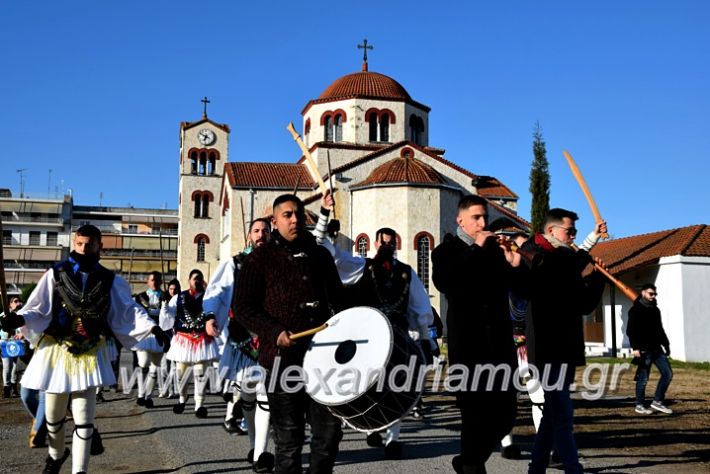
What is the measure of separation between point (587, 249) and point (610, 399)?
8466mm

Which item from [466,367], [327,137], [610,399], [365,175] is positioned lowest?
[610,399]

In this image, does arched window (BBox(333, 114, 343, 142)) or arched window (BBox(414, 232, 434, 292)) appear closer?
arched window (BBox(414, 232, 434, 292))

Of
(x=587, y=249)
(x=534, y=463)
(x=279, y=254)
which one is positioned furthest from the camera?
(x=587, y=249)

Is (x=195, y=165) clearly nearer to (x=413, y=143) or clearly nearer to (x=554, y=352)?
(x=413, y=143)

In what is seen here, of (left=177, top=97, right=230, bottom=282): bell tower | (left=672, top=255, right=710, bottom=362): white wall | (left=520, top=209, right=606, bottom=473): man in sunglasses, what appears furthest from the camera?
(left=177, top=97, right=230, bottom=282): bell tower

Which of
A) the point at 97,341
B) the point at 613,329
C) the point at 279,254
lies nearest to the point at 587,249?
the point at 279,254

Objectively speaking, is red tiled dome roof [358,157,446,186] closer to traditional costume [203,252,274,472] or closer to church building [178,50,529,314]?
church building [178,50,529,314]

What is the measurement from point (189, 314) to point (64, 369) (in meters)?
4.89

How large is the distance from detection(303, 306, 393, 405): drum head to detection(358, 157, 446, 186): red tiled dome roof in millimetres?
34689

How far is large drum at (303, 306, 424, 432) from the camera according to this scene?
4660mm

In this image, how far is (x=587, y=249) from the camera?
6008mm

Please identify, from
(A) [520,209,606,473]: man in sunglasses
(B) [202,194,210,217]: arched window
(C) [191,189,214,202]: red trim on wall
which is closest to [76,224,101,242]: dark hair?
(A) [520,209,606,473]: man in sunglasses

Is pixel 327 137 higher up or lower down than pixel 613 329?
higher up

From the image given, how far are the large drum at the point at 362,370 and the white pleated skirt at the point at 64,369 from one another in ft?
7.69
